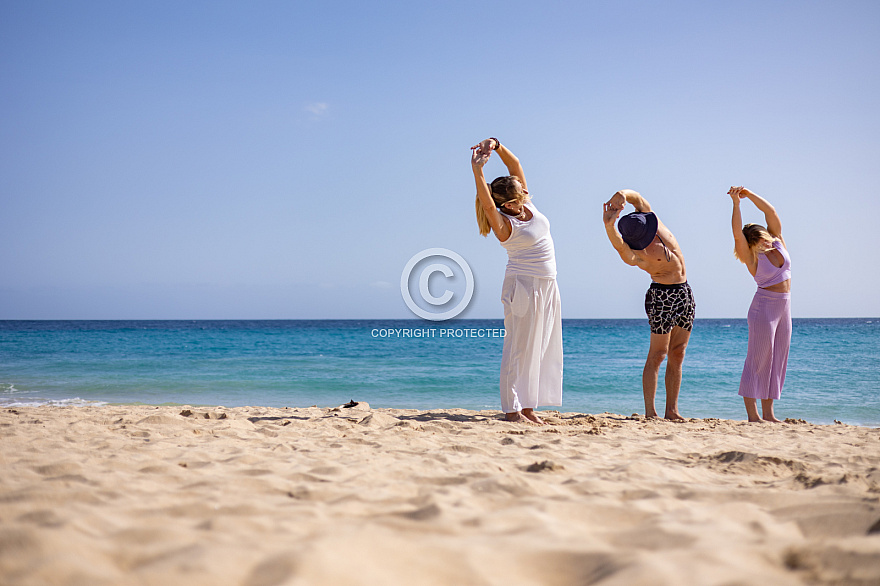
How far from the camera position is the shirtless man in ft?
15.6

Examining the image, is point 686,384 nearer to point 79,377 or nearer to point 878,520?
point 878,520

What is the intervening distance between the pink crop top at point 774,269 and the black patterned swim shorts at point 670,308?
0.80m

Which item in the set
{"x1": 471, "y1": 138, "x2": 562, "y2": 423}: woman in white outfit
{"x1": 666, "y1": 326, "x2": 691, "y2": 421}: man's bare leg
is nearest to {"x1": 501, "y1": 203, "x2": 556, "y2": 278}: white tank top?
{"x1": 471, "y1": 138, "x2": 562, "y2": 423}: woman in white outfit

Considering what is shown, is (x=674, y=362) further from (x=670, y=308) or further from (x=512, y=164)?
(x=512, y=164)

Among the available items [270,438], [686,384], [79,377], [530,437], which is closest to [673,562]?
[530,437]

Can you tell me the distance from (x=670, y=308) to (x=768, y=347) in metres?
1.13

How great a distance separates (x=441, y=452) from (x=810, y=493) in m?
1.62

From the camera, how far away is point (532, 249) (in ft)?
13.9

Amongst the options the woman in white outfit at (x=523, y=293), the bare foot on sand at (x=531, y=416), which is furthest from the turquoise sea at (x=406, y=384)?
the woman in white outfit at (x=523, y=293)

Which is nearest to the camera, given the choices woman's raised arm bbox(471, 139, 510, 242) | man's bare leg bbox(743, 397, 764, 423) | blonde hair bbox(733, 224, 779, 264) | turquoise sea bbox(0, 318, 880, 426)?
woman's raised arm bbox(471, 139, 510, 242)

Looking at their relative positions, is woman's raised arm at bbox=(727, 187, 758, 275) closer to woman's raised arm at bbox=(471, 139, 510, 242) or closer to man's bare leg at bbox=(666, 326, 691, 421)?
man's bare leg at bbox=(666, 326, 691, 421)

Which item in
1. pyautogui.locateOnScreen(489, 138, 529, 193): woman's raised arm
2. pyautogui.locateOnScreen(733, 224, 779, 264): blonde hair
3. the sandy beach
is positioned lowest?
the sandy beach

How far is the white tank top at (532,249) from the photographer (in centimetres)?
418

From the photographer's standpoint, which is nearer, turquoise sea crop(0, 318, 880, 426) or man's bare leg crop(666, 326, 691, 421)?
man's bare leg crop(666, 326, 691, 421)
